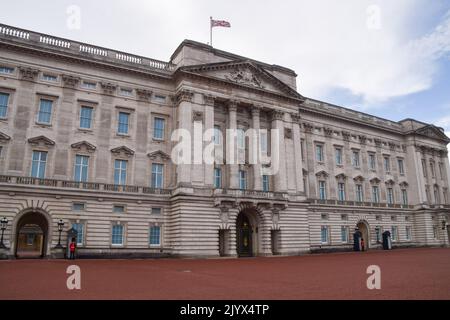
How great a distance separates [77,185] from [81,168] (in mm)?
1886

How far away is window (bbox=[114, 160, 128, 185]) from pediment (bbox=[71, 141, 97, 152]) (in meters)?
2.65

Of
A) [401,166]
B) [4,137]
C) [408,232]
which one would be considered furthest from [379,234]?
[4,137]

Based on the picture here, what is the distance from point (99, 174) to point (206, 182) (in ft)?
34.5

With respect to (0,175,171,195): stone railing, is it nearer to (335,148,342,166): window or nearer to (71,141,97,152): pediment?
(71,141,97,152): pediment

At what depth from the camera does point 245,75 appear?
142 ft

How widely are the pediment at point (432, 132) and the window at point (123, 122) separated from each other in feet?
165

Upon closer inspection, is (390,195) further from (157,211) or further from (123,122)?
(123,122)

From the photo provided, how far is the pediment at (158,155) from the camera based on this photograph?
125 feet

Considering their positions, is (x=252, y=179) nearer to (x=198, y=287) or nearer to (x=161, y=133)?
(x=161, y=133)

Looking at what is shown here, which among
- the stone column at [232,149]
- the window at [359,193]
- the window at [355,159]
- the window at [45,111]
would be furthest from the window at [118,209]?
the window at [355,159]

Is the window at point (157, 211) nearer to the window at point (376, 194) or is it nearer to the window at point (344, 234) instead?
the window at point (344, 234)

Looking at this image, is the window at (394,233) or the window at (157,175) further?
the window at (394,233)

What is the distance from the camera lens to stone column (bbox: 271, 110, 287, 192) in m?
42.3

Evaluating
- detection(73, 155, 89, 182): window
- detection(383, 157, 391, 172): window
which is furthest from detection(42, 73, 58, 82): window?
detection(383, 157, 391, 172): window
